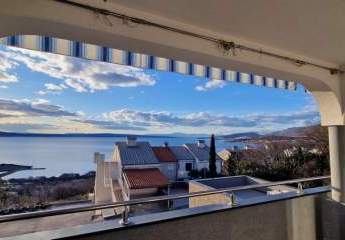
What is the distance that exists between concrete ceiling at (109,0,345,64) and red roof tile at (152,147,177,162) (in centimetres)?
493

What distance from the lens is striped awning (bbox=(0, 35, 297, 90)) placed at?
1867 mm

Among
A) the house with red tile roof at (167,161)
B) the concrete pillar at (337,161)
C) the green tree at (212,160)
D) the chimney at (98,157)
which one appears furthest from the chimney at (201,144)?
the concrete pillar at (337,161)

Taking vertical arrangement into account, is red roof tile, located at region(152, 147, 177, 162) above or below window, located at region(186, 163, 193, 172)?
above

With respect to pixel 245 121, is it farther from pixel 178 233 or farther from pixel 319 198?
pixel 178 233

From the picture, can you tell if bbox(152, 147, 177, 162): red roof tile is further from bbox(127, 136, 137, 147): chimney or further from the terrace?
the terrace

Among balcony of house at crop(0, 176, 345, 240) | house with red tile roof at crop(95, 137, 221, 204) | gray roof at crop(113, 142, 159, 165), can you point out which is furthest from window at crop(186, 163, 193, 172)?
balcony of house at crop(0, 176, 345, 240)

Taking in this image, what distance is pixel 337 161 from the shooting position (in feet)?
11.9

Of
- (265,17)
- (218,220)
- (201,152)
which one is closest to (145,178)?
(201,152)

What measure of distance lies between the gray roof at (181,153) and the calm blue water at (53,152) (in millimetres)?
2182

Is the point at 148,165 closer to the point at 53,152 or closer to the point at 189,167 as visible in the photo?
the point at 189,167

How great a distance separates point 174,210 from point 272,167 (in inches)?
213

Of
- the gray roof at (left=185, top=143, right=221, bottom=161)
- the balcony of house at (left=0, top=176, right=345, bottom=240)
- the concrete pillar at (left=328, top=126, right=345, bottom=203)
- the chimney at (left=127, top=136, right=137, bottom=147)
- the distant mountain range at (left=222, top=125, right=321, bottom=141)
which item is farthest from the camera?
the gray roof at (left=185, top=143, right=221, bottom=161)

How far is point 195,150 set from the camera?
8.09 meters

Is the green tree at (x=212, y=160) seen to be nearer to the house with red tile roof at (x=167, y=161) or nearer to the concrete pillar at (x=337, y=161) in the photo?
the house with red tile roof at (x=167, y=161)
